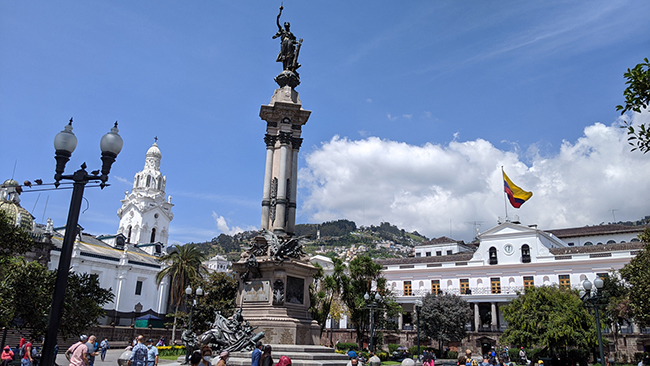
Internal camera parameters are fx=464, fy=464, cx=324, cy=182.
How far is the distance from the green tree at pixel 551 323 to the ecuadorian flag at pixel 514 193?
71.8 ft

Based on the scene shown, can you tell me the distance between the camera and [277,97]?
2069 centimetres

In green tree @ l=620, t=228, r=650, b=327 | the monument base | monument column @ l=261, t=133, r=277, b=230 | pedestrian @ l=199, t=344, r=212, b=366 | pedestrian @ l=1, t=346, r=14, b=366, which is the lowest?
pedestrian @ l=1, t=346, r=14, b=366

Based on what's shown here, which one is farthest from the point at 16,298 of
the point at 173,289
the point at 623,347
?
the point at 623,347

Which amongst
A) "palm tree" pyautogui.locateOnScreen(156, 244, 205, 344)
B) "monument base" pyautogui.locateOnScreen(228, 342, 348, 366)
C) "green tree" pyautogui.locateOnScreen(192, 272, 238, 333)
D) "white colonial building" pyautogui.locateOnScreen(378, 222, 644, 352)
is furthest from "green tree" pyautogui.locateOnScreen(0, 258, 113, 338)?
"white colonial building" pyautogui.locateOnScreen(378, 222, 644, 352)

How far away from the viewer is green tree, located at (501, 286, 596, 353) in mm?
26719

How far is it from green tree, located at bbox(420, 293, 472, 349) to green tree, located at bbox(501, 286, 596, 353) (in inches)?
593

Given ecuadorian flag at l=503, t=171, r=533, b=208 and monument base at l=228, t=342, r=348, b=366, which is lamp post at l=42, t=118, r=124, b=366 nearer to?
monument base at l=228, t=342, r=348, b=366

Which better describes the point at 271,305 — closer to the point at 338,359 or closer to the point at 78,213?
the point at 338,359

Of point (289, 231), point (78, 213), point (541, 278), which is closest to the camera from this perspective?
point (78, 213)

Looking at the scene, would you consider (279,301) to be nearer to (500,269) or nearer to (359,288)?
(359,288)

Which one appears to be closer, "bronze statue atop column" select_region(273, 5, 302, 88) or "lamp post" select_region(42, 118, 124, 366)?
"lamp post" select_region(42, 118, 124, 366)

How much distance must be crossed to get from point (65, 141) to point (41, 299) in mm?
8673

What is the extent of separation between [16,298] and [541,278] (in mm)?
47586

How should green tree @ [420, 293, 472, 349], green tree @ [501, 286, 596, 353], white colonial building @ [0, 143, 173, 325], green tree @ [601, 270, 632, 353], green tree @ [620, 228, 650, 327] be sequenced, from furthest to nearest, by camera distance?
green tree @ [420, 293, 472, 349], white colonial building @ [0, 143, 173, 325], green tree @ [601, 270, 632, 353], green tree @ [501, 286, 596, 353], green tree @ [620, 228, 650, 327]
